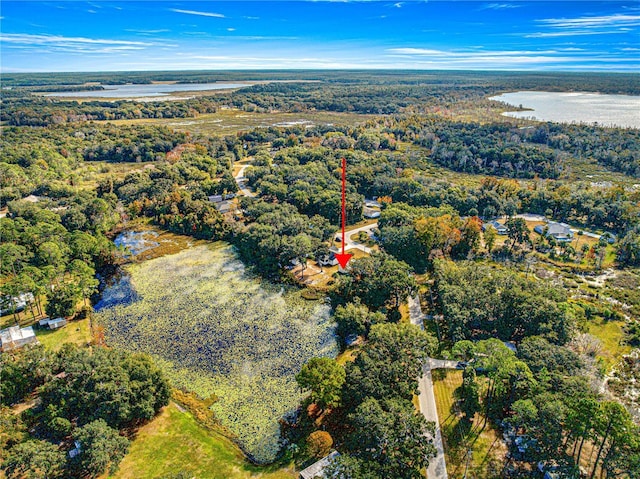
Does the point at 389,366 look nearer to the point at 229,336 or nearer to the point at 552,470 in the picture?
the point at 552,470

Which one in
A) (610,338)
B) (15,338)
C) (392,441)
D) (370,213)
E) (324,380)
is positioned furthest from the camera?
(370,213)

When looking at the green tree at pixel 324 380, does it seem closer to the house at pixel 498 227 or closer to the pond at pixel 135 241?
the pond at pixel 135 241

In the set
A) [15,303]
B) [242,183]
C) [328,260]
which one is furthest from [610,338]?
[242,183]

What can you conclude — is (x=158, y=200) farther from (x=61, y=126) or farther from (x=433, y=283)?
(x=61, y=126)

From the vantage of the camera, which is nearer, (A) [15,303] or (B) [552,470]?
(B) [552,470]

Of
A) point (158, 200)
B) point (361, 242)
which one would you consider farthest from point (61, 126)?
point (361, 242)

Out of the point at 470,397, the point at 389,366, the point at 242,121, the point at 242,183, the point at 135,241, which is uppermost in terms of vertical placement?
the point at 242,121

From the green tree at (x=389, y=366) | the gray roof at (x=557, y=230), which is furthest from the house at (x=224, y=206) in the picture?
the gray roof at (x=557, y=230)
